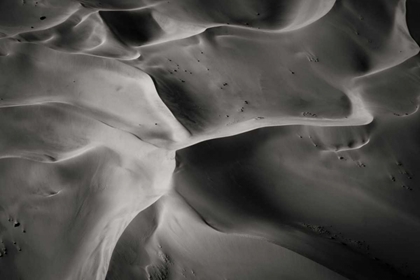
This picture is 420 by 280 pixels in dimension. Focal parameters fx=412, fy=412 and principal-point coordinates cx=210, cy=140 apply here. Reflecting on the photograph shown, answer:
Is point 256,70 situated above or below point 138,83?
Answer: above

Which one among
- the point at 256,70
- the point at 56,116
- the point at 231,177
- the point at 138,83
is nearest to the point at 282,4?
the point at 256,70

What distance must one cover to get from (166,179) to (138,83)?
405mm

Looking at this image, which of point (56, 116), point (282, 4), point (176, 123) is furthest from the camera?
point (282, 4)

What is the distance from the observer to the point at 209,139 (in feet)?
4.22

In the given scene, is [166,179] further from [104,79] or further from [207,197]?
[104,79]

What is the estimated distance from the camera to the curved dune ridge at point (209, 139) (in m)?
1.22

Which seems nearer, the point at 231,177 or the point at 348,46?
the point at 231,177

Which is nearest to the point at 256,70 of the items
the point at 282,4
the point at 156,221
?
the point at 282,4

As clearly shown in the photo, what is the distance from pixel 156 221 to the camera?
48.4 inches

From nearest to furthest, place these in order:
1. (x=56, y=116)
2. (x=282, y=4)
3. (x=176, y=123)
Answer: (x=176, y=123), (x=56, y=116), (x=282, y=4)

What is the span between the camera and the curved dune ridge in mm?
1219

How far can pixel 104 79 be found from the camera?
4.89 ft

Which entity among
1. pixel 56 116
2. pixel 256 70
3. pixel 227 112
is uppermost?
pixel 256 70

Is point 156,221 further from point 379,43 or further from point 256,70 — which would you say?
point 379,43
